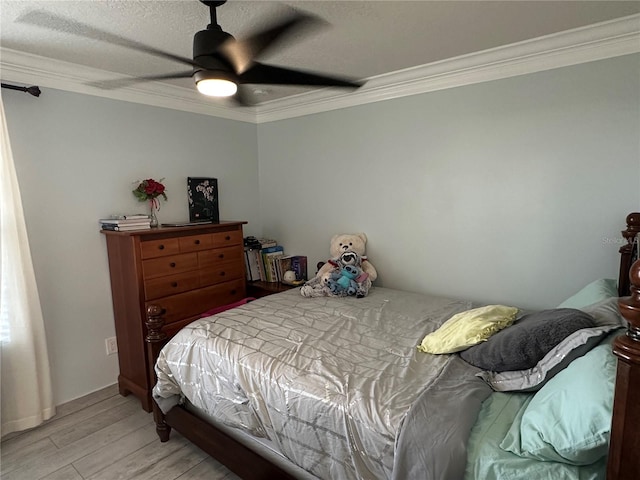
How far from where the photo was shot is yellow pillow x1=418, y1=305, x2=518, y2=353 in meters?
1.65

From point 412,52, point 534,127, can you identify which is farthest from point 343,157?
point 534,127

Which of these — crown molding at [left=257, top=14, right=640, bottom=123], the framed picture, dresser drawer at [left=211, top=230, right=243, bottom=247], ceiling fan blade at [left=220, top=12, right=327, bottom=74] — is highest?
crown molding at [left=257, top=14, right=640, bottom=123]

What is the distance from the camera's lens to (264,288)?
335 cm

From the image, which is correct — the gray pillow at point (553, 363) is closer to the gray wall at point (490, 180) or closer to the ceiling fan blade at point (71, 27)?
the gray wall at point (490, 180)

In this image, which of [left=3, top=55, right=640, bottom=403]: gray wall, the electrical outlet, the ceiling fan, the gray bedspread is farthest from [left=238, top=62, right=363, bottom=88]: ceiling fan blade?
the electrical outlet

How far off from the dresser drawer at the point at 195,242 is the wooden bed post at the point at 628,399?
259 cm

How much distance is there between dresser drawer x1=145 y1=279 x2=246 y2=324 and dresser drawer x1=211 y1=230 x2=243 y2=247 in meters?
0.34

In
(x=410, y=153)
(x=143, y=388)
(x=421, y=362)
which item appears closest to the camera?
(x=421, y=362)

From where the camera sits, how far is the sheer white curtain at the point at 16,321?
2135 millimetres

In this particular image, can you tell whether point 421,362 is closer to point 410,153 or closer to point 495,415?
point 495,415

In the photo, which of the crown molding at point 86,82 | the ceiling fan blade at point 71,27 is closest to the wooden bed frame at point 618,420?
the ceiling fan blade at point 71,27

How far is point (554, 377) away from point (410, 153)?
6.41ft

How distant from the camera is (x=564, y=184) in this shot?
2217 mm

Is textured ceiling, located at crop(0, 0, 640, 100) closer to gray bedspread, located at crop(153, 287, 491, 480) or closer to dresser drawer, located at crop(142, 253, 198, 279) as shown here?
dresser drawer, located at crop(142, 253, 198, 279)
